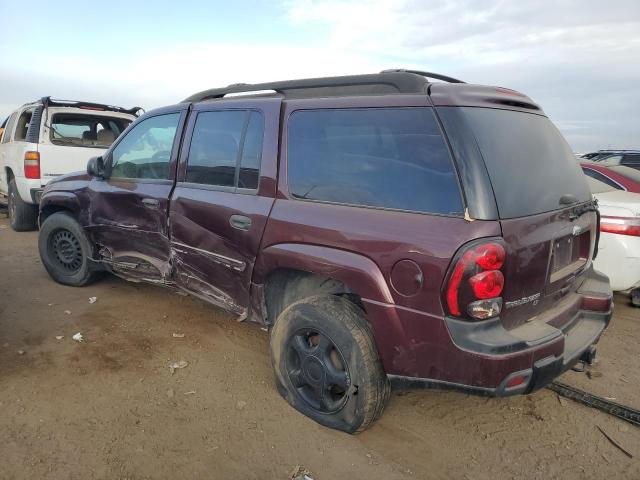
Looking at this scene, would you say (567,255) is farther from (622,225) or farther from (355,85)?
(622,225)

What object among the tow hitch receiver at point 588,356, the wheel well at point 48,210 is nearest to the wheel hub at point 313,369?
the tow hitch receiver at point 588,356

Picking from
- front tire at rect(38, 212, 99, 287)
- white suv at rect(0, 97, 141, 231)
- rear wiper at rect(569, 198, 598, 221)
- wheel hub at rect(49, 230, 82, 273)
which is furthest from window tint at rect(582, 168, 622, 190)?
white suv at rect(0, 97, 141, 231)

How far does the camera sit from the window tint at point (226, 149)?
312cm

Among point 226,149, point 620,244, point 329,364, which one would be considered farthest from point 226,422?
point 620,244

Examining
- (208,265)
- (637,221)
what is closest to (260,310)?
(208,265)

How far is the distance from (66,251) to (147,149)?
158cm

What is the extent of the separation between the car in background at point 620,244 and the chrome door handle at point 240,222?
3193 mm

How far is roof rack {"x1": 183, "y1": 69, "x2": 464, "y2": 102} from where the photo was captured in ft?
8.23

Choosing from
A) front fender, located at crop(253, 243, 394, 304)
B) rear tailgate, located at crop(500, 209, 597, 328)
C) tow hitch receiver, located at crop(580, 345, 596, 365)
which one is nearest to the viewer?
rear tailgate, located at crop(500, 209, 597, 328)

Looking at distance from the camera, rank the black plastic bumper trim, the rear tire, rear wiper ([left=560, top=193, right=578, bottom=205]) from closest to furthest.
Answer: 1. rear wiper ([left=560, top=193, right=578, bottom=205])
2. the black plastic bumper trim
3. the rear tire

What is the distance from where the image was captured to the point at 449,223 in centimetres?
222

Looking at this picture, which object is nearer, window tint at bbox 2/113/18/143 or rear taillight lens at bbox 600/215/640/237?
rear taillight lens at bbox 600/215/640/237

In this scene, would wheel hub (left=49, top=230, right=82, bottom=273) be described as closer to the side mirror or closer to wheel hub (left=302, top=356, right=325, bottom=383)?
the side mirror

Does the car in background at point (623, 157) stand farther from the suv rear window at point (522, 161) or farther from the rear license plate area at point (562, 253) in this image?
the rear license plate area at point (562, 253)
